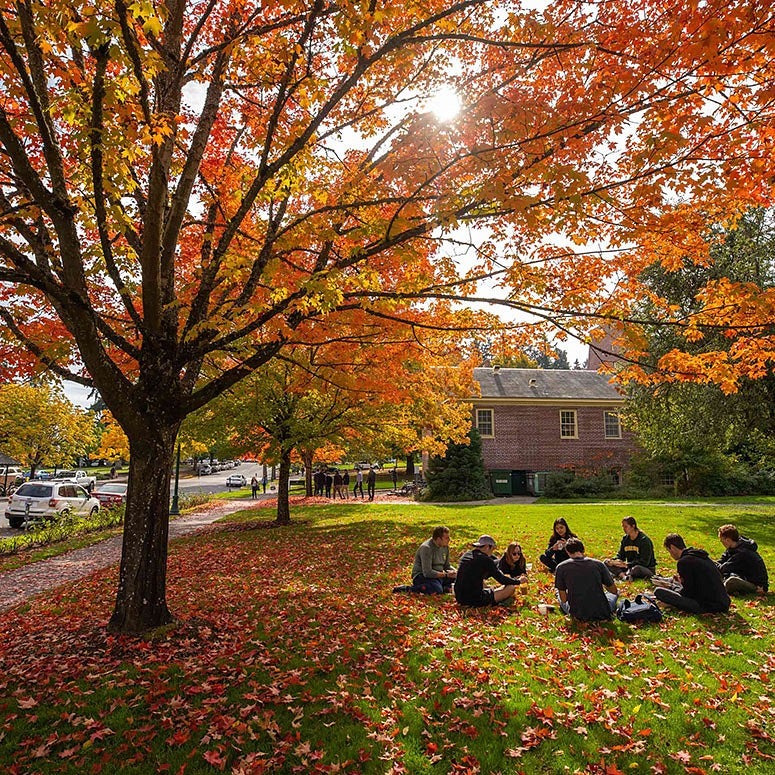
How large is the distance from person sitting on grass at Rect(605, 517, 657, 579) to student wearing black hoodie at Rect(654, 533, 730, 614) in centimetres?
187

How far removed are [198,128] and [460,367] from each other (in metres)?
12.3

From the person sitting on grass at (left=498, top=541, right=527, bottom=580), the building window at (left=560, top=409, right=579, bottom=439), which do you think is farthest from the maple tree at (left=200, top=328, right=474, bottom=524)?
the building window at (left=560, top=409, right=579, bottom=439)

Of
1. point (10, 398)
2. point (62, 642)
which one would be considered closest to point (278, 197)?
point (62, 642)

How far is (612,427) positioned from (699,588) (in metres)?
27.8

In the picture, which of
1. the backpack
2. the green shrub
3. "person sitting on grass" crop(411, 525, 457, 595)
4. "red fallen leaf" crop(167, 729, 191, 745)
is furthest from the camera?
the green shrub

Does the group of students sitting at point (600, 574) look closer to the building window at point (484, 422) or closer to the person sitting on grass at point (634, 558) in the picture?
the person sitting on grass at point (634, 558)

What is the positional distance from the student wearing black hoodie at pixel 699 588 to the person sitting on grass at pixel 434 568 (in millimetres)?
3197

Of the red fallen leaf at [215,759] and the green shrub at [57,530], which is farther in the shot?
the green shrub at [57,530]

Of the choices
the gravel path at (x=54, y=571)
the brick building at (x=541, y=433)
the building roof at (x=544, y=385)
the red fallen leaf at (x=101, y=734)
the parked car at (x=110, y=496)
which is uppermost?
the building roof at (x=544, y=385)

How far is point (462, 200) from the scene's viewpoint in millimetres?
5773

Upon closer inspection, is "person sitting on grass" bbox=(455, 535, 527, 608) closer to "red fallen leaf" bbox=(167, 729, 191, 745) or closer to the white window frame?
"red fallen leaf" bbox=(167, 729, 191, 745)

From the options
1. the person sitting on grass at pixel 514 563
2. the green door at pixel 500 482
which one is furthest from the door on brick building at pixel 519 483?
the person sitting on grass at pixel 514 563

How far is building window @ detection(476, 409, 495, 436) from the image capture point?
105ft

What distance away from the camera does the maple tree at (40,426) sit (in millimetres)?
29125
